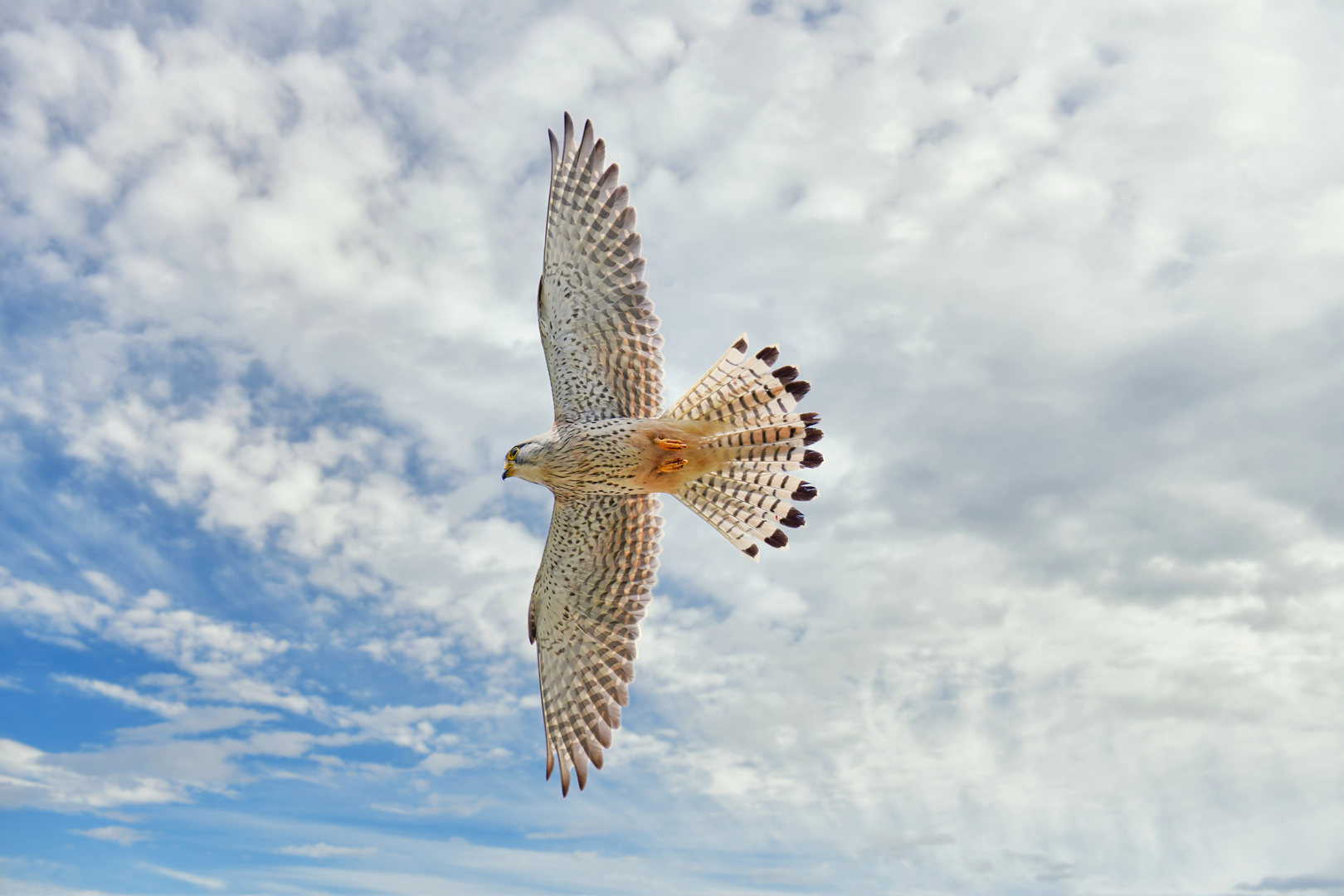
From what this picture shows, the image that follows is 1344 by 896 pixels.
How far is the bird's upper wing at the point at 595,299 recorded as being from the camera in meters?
10.9

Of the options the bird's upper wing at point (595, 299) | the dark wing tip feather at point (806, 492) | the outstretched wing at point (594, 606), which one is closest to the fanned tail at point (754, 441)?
the dark wing tip feather at point (806, 492)

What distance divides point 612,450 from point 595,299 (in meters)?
2.04

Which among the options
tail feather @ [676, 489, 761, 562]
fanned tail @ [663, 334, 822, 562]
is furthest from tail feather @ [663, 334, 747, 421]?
tail feather @ [676, 489, 761, 562]

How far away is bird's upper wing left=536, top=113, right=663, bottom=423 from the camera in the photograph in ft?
35.9

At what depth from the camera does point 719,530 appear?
1110 cm

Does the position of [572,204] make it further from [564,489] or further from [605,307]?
[564,489]

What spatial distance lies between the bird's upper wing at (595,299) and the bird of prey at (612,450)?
0.7 inches

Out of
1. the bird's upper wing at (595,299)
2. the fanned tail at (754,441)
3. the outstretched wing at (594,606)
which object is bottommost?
the outstretched wing at (594,606)

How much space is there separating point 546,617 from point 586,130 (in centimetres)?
652

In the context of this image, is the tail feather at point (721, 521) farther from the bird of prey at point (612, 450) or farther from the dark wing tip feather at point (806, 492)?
the dark wing tip feather at point (806, 492)

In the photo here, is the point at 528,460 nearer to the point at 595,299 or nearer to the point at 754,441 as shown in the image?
the point at 595,299

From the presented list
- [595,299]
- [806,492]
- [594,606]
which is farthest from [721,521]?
[595,299]

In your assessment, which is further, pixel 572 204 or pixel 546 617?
pixel 546 617

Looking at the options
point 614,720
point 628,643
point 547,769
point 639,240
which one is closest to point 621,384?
point 639,240
